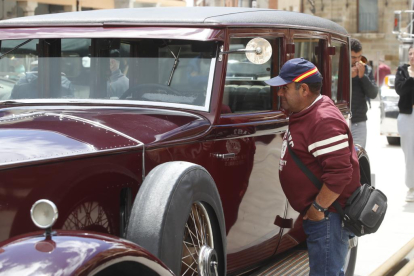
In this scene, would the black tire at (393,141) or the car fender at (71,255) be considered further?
the black tire at (393,141)

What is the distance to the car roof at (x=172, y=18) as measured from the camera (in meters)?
4.48

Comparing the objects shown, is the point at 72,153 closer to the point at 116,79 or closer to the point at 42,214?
the point at 42,214

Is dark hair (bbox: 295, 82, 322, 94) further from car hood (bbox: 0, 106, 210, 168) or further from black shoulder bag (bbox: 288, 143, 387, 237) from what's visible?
car hood (bbox: 0, 106, 210, 168)

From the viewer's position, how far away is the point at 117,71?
A: 14.9ft

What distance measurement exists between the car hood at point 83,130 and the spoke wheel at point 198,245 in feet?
1.31

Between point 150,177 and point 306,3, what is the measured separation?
152 ft

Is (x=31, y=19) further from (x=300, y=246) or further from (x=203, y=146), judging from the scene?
(x=300, y=246)

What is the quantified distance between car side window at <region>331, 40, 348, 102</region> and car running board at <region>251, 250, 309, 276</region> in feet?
4.32

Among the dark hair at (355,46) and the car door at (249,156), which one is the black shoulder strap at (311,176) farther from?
the dark hair at (355,46)

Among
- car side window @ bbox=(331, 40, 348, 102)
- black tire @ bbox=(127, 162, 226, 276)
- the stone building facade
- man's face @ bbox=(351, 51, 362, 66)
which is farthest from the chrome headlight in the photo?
the stone building facade

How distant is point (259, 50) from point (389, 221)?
428cm

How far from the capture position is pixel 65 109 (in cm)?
432

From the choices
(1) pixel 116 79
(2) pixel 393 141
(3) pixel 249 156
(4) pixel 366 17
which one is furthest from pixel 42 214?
(4) pixel 366 17

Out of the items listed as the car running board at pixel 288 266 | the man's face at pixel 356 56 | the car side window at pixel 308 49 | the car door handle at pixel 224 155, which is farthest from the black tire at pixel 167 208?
the man's face at pixel 356 56
